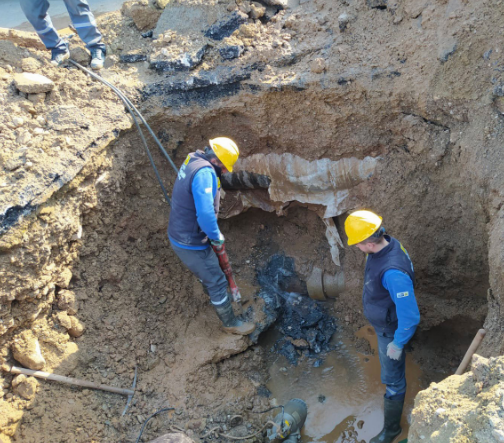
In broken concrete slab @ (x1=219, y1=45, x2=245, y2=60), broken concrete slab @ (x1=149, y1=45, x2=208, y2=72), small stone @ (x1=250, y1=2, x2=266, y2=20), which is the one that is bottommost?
broken concrete slab @ (x1=149, y1=45, x2=208, y2=72)

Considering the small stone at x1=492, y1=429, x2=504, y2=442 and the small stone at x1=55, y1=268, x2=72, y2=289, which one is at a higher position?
the small stone at x1=492, y1=429, x2=504, y2=442

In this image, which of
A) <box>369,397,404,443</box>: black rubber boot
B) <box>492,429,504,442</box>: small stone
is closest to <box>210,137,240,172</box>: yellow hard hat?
<box>369,397,404,443</box>: black rubber boot

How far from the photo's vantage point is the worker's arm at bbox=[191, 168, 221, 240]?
333cm

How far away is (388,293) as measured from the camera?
Result: 2994mm

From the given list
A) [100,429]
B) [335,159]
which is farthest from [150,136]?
[100,429]

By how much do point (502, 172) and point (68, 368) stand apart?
11.8ft

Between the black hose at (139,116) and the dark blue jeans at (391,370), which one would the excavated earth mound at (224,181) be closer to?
the black hose at (139,116)

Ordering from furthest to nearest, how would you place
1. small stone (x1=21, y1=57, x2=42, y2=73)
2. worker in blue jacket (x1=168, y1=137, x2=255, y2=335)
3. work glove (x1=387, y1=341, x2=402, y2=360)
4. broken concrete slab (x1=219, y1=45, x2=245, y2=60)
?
broken concrete slab (x1=219, y1=45, x2=245, y2=60) < small stone (x1=21, y1=57, x2=42, y2=73) < worker in blue jacket (x1=168, y1=137, x2=255, y2=335) < work glove (x1=387, y1=341, x2=402, y2=360)

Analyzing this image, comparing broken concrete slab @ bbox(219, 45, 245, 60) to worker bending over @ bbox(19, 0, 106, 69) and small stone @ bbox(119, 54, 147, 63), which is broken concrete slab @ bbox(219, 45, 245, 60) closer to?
small stone @ bbox(119, 54, 147, 63)

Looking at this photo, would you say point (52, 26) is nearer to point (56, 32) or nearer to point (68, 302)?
point (56, 32)

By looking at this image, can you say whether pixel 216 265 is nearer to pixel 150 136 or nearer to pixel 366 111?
pixel 150 136

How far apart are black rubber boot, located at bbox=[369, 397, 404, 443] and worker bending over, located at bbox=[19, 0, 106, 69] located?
4.04 metres

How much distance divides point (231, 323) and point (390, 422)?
1.61 meters

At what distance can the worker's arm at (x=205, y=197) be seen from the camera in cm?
333
